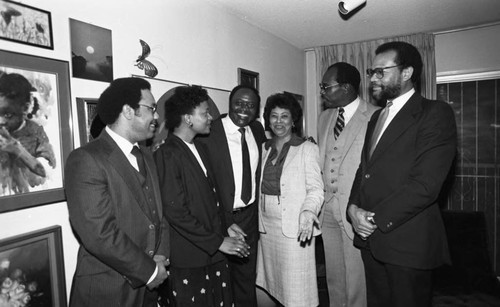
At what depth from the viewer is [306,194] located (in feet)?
8.57

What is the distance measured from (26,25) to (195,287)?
1718 millimetres

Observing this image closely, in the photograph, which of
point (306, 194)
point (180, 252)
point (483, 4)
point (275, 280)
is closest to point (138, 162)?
point (180, 252)

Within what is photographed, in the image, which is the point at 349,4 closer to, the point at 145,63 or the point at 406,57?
the point at 406,57

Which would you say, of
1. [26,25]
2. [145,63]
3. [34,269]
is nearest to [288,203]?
[145,63]

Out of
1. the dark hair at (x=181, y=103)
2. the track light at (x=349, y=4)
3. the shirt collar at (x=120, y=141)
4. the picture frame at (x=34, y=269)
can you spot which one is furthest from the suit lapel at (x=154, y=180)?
the track light at (x=349, y=4)

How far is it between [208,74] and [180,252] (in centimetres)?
176

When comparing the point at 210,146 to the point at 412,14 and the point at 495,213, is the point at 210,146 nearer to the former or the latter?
the point at 412,14

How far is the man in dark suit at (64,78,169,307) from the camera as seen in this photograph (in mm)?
1547

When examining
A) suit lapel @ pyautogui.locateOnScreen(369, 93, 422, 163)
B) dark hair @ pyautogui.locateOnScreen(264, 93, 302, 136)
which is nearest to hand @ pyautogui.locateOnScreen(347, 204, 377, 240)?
suit lapel @ pyautogui.locateOnScreen(369, 93, 422, 163)

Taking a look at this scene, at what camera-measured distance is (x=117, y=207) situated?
1646mm

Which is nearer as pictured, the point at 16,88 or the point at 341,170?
the point at 16,88

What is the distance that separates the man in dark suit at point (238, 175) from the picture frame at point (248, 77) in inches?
34.9

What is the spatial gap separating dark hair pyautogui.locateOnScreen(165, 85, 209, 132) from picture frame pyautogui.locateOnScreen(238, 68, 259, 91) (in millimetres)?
1483

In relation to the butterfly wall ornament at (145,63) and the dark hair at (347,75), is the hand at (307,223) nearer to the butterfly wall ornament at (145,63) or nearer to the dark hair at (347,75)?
the dark hair at (347,75)
